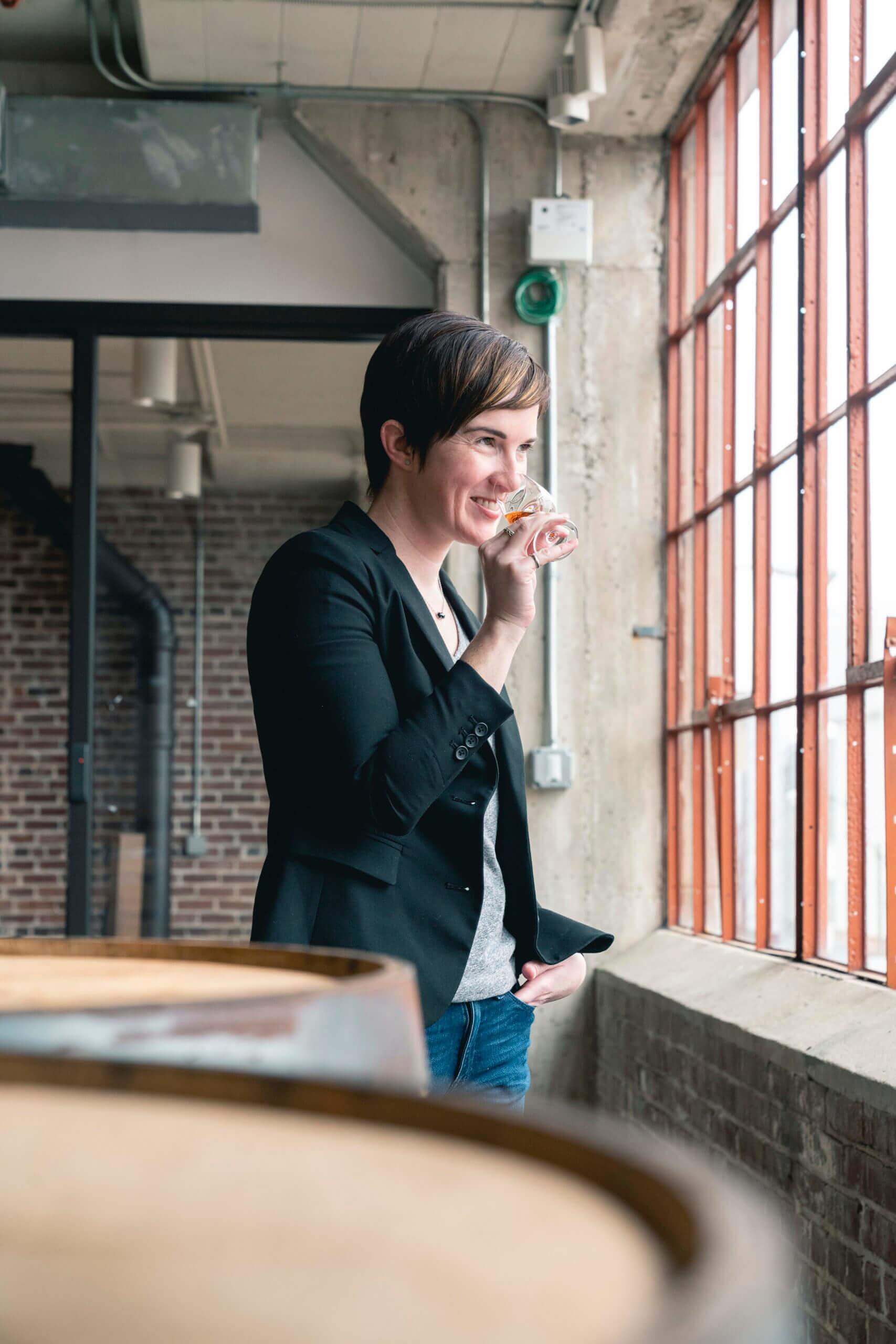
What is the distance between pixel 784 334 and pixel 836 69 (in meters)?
0.58

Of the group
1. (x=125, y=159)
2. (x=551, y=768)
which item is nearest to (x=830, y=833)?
(x=551, y=768)

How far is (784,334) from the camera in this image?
3178 mm

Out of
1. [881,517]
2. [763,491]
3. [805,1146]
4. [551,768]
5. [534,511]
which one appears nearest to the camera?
[534,511]

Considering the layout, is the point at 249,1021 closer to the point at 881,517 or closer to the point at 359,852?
the point at 359,852

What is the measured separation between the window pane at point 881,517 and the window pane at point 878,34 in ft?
2.07

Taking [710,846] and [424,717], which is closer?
[424,717]

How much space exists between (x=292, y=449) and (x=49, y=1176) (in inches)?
174

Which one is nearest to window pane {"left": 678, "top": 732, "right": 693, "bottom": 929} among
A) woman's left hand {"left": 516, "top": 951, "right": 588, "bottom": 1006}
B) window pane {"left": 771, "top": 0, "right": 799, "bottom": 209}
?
window pane {"left": 771, "top": 0, "right": 799, "bottom": 209}

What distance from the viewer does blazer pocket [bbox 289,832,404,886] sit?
1.34 meters

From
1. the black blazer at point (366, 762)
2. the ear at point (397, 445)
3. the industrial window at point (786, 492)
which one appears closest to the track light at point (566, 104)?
the industrial window at point (786, 492)

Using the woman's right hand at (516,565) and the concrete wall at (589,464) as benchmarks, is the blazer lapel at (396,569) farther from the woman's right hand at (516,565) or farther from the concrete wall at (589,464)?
the concrete wall at (589,464)

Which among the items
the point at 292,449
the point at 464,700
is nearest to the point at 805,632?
the point at 464,700

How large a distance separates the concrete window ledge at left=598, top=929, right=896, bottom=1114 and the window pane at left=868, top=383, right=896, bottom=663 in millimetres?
635

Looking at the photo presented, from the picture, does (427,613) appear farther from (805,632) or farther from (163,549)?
(163,549)
